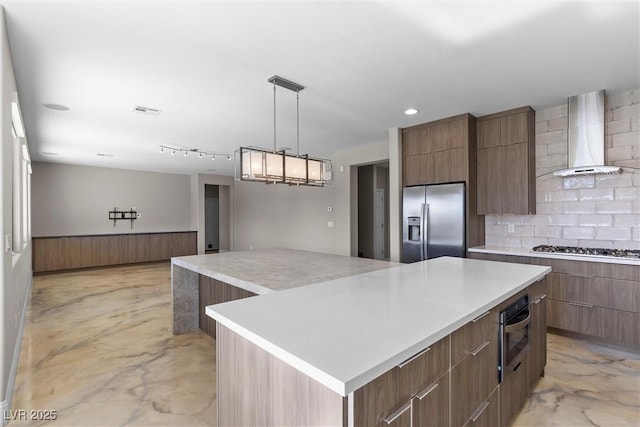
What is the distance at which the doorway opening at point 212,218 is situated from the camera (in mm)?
10516

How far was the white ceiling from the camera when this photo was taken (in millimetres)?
1895

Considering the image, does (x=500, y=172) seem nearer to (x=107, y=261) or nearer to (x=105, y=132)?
(x=105, y=132)

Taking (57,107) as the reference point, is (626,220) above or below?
below

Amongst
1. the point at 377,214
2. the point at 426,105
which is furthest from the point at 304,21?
the point at 377,214

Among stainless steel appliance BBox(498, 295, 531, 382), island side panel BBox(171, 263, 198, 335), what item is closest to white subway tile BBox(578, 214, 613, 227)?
stainless steel appliance BBox(498, 295, 531, 382)

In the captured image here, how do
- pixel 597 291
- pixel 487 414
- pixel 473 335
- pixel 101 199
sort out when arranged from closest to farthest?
pixel 473 335 < pixel 487 414 < pixel 597 291 < pixel 101 199

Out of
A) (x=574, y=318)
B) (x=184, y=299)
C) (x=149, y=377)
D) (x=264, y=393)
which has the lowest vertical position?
(x=149, y=377)

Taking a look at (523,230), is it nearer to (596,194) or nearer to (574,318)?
(596,194)

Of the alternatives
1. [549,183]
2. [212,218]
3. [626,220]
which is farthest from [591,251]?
[212,218]

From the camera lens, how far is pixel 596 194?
3.37m

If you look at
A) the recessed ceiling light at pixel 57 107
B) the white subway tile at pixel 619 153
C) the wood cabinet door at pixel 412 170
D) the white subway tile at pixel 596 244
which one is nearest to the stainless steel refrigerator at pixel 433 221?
the wood cabinet door at pixel 412 170

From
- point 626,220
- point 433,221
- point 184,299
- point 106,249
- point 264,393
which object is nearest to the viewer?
point 264,393

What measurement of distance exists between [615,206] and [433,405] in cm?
344

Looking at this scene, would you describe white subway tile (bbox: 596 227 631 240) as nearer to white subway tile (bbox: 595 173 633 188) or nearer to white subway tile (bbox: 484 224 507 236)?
white subway tile (bbox: 595 173 633 188)
